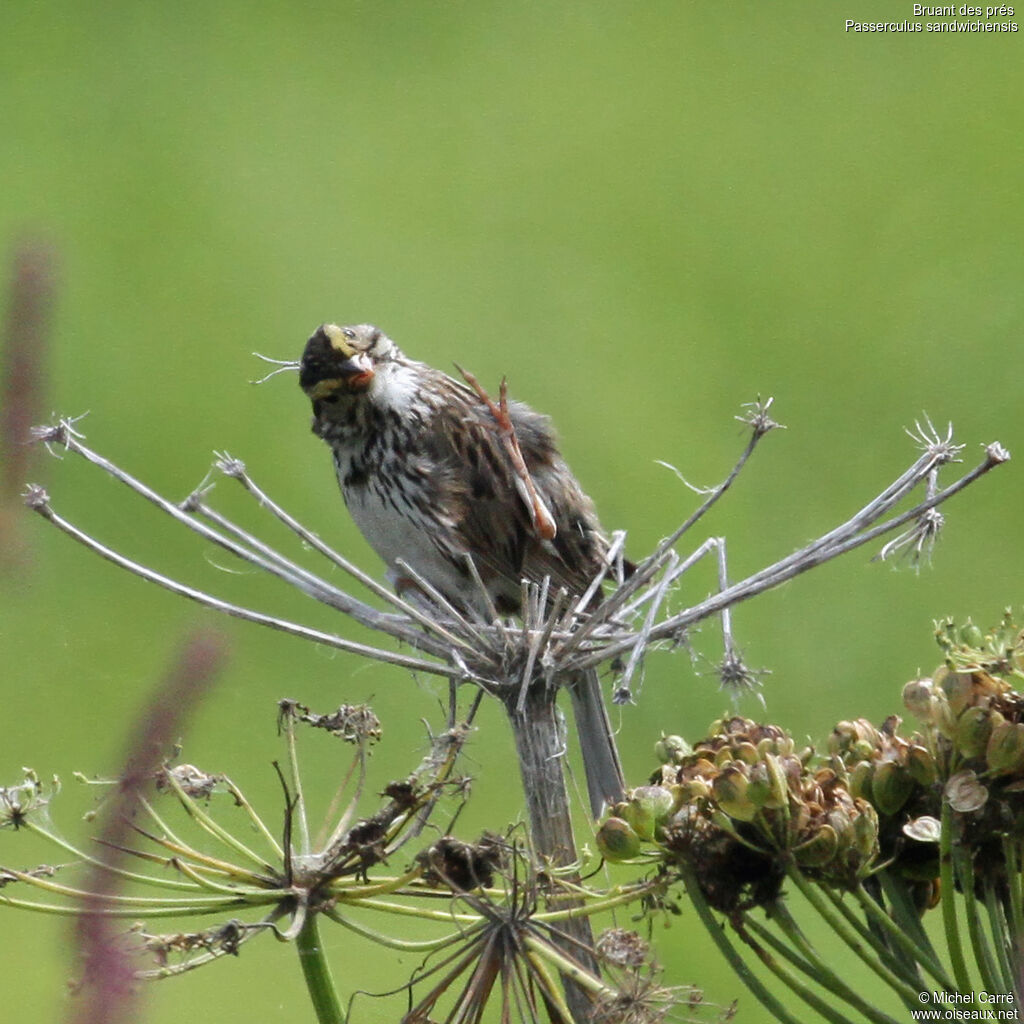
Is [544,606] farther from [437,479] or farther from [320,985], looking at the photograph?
[437,479]

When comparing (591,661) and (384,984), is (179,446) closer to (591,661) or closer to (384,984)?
(384,984)

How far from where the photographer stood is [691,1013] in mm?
918

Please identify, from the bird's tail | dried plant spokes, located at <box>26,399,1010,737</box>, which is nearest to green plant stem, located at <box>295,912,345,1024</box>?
dried plant spokes, located at <box>26,399,1010,737</box>

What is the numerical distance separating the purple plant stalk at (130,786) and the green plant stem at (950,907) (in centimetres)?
46

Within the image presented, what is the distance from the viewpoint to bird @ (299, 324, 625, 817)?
5.52 feet

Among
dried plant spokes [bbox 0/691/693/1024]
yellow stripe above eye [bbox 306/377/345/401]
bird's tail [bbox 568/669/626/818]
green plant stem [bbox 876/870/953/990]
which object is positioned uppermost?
yellow stripe above eye [bbox 306/377/345/401]

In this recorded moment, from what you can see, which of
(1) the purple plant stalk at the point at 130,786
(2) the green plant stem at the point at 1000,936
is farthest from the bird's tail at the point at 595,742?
(1) the purple plant stalk at the point at 130,786

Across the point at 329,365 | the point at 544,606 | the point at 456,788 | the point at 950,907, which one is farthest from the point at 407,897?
the point at 329,365

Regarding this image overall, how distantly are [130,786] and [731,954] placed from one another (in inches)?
17.9

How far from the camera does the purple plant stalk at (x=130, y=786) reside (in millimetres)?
380

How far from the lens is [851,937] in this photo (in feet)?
2.61

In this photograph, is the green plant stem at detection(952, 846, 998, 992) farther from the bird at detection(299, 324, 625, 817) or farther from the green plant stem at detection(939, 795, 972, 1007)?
the bird at detection(299, 324, 625, 817)

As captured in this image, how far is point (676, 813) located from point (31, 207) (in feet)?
10.6

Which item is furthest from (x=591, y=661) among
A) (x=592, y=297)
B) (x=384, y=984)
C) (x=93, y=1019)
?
(x=592, y=297)
